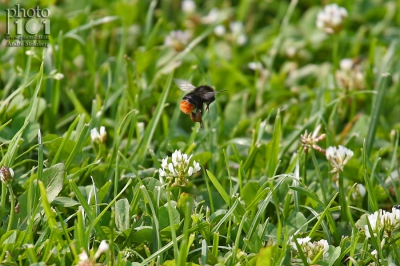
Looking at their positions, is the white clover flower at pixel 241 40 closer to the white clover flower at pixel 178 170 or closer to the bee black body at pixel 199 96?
the bee black body at pixel 199 96

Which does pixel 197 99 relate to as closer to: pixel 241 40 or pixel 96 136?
pixel 96 136

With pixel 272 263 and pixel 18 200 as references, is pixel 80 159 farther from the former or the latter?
pixel 272 263

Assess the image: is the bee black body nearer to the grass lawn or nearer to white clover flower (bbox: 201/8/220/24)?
the grass lawn

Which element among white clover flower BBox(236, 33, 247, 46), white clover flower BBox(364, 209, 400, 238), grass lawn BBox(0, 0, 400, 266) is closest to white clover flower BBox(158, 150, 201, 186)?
grass lawn BBox(0, 0, 400, 266)

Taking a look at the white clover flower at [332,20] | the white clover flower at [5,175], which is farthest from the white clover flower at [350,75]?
the white clover flower at [5,175]

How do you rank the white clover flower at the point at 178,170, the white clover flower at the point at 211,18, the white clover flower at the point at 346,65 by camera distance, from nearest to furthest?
the white clover flower at the point at 178,170
the white clover flower at the point at 346,65
the white clover flower at the point at 211,18

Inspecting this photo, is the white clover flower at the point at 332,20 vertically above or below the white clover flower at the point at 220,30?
above

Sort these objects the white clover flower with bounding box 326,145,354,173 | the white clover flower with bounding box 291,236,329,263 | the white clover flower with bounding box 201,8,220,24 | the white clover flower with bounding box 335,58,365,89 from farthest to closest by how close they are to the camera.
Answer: the white clover flower with bounding box 201,8,220,24 < the white clover flower with bounding box 335,58,365,89 < the white clover flower with bounding box 326,145,354,173 < the white clover flower with bounding box 291,236,329,263

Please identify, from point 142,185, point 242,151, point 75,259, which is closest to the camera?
point 75,259

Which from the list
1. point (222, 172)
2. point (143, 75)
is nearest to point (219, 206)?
point (222, 172)
